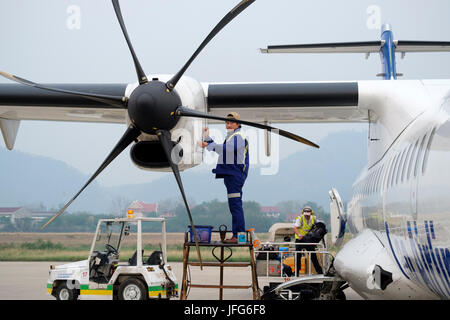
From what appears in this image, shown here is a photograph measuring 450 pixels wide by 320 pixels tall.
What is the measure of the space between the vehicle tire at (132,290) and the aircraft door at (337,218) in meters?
3.92

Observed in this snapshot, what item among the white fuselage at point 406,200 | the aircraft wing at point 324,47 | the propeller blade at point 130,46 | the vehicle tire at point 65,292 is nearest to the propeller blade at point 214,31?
the propeller blade at point 130,46

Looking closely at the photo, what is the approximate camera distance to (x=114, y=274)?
7.27 meters

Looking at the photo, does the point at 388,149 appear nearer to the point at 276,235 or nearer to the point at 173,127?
the point at 173,127

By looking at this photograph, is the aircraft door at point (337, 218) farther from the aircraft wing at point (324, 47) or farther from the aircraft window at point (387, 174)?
the aircraft window at point (387, 174)

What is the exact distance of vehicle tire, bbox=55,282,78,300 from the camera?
24.6ft

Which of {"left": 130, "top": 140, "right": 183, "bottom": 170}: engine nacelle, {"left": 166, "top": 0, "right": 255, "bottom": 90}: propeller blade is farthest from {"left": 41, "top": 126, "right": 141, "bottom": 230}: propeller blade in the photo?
{"left": 166, "top": 0, "right": 255, "bottom": 90}: propeller blade

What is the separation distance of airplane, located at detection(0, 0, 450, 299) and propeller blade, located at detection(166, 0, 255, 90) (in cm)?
1

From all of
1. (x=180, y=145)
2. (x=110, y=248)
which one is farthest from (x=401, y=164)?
(x=110, y=248)

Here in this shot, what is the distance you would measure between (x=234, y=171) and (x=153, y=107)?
1209 millimetres

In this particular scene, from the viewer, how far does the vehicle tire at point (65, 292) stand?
7.50 m

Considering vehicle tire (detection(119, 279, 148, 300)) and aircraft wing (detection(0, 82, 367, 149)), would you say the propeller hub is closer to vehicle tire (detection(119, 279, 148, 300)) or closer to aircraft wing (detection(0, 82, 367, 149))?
aircraft wing (detection(0, 82, 367, 149))

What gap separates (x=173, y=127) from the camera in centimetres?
555

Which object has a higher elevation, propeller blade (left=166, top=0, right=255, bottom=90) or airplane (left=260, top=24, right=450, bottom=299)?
propeller blade (left=166, top=0, right=255, bottom=90)

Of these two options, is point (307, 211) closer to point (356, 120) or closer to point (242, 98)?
point (356, 120)
